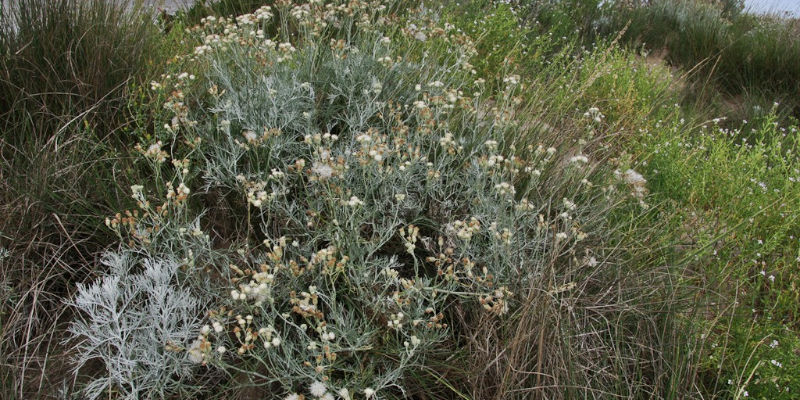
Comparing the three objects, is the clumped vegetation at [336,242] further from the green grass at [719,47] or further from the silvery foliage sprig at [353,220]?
the green grass at [719,47]

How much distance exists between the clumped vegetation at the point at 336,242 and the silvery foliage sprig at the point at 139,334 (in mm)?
16

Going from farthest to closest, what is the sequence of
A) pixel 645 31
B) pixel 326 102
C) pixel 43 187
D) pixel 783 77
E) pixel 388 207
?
pixel 645 31 → pixel 783 77 → pixel 326 102 → pixel 388 207 → pixel 43 187

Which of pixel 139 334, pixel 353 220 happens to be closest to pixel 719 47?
pixel 353 220

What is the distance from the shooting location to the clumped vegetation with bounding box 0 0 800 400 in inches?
78.6

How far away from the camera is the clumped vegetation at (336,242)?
200cm

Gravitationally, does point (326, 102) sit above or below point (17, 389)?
above

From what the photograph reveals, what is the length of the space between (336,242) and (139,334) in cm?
76

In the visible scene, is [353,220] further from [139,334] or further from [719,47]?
[719,47]

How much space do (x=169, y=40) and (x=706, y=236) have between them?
10.9ft

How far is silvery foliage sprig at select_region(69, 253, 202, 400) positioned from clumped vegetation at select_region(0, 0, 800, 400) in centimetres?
2

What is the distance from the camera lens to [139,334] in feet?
6.58

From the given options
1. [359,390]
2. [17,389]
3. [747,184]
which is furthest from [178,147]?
[747,184]

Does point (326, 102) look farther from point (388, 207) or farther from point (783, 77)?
point (783, 77)

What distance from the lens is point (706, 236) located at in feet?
8.97
